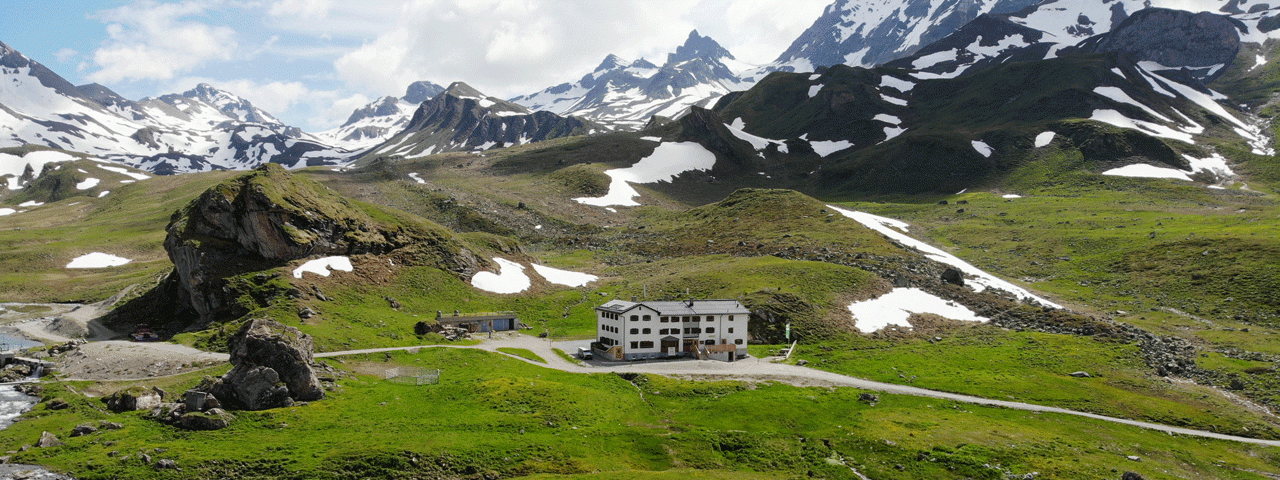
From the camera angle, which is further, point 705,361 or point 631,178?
point 631,178

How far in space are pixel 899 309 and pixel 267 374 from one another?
6290 centimetres

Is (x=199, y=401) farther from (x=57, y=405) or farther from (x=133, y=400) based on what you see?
(x=57, y=405)

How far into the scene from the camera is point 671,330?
232 ft

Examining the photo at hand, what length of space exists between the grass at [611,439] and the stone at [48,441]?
0.55 meters

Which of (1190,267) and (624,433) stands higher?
(1190,267)

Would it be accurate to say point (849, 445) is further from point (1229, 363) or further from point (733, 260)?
point (733, 260)

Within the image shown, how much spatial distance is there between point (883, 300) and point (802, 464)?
42313 mm

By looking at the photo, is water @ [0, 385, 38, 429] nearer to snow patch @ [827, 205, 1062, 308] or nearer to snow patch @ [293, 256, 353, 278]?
snow patch @ [293, 256, 353, 278]

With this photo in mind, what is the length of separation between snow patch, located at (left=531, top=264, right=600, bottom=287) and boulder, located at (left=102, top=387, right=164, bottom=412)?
180 feet

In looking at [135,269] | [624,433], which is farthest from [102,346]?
[135,269]

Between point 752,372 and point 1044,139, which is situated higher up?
point 1044,139

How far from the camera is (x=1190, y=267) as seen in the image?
8875 cm

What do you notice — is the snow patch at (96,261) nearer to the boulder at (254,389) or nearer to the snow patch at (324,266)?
the snow patch at (324,266)

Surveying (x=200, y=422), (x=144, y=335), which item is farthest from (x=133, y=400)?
(x=144, y=335)
